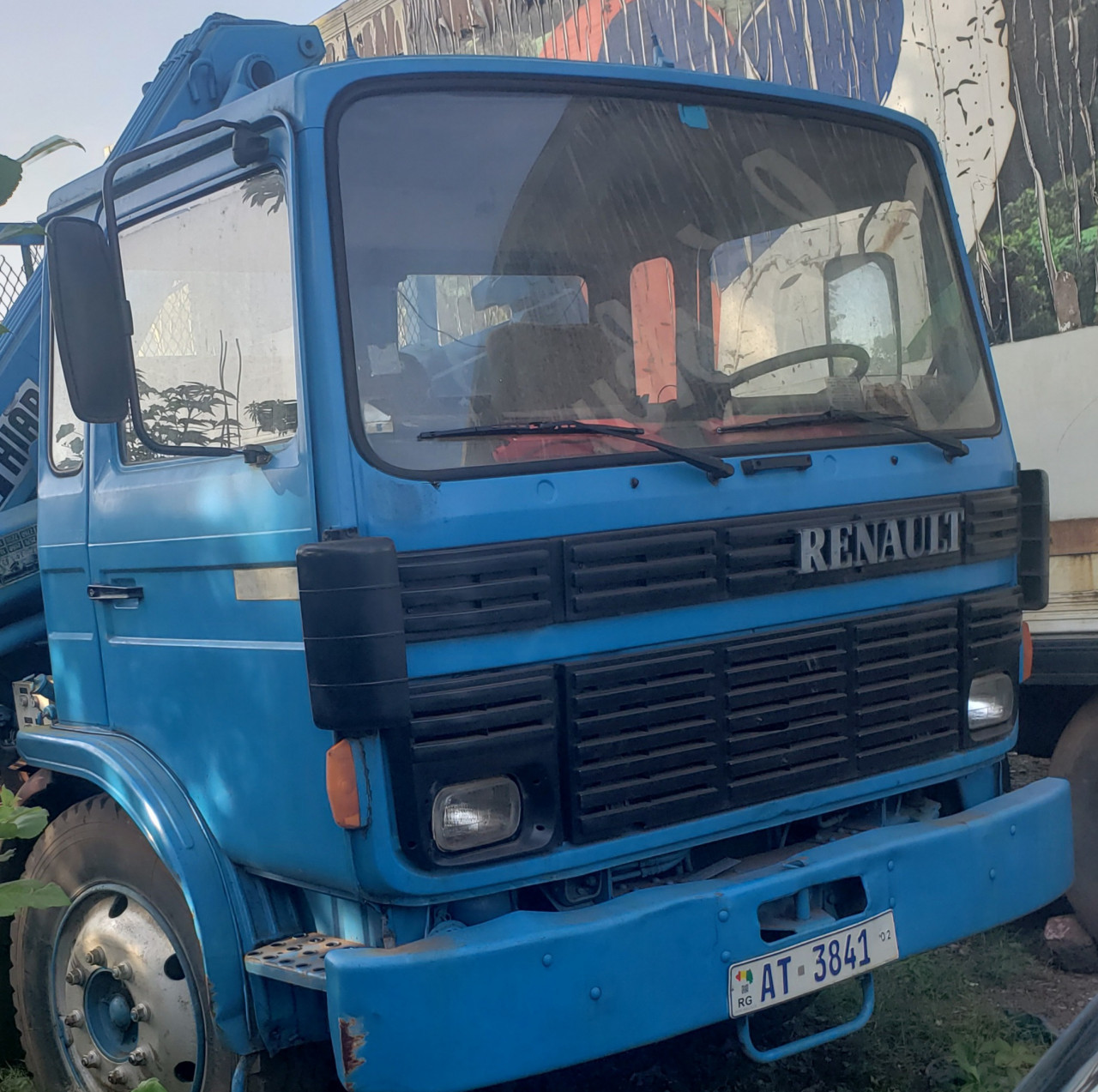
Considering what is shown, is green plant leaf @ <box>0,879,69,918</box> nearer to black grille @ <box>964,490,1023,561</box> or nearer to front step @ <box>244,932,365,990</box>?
front step @ <box>244,932,365,990</box>

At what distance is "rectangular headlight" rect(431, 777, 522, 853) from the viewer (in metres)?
2.58

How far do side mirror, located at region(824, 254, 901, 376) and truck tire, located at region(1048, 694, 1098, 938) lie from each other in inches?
60.6

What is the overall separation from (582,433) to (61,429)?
1622 mm

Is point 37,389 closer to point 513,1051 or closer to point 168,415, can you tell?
point 168,415

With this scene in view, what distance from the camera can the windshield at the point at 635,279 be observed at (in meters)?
2.69

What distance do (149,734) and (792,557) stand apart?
5.31 ft

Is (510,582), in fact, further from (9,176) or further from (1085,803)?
(1085,803)

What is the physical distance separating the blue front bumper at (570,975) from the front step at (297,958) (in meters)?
0.14

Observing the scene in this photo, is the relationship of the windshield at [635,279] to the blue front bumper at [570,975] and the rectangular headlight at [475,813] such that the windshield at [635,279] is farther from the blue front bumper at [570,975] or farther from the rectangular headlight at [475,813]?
the blue front bumper at [570,975]

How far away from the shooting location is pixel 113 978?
10.5 feet

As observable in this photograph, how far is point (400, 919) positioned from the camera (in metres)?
2.64

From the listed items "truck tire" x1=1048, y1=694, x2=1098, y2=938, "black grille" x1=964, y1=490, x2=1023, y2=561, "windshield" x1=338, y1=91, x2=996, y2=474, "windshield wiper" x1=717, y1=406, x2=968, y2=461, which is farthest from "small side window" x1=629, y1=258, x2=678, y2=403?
"truck tire" x1=1048, y1=694, x2=1098, y2=938

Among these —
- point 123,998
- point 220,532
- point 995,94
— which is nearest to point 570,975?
point 220,532

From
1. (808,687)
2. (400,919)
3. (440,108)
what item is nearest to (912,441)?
(808,687)
